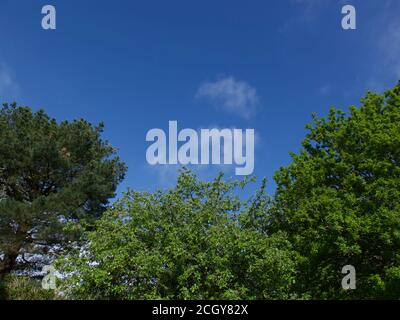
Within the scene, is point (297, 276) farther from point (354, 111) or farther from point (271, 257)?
point (354, 111)

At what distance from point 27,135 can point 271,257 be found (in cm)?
2162

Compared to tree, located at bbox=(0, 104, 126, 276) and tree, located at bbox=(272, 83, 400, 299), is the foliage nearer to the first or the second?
tree, located at bbox=(0, 104, 126, 276)

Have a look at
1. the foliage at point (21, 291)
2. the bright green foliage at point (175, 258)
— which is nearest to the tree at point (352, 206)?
the bright green foliage at point (175, 258)

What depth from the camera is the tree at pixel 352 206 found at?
974 inches

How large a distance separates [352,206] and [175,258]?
11008 mm

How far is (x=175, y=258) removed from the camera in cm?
1859

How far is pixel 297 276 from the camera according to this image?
86.9ft

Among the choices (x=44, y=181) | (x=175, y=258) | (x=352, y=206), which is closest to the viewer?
(x=175, y=258)

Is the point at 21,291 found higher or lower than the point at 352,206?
lower

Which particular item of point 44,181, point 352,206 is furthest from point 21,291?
point 352,206

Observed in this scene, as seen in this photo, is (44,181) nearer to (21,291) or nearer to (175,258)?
(21,291)
